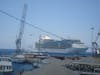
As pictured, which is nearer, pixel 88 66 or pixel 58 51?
pixel 88 66

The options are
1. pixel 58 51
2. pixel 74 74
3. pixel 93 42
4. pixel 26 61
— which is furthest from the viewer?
pixel 58 51

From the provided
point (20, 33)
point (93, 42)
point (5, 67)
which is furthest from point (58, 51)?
point (5, 67)

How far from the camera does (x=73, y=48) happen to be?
10138cm

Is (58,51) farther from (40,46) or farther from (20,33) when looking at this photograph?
(20,33)

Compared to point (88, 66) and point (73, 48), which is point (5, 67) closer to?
point (88, 66)

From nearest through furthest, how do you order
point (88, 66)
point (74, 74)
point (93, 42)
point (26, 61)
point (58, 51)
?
point (74, 74)
point (88, 66)
point (93, 42)
point (26, 61)
point (58, 51)

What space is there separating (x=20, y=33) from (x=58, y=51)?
4217cm

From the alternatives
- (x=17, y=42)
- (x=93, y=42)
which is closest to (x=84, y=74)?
(x=93, y=42)

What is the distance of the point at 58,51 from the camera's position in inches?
3964

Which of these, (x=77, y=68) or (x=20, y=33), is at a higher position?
(x=20, y=33)

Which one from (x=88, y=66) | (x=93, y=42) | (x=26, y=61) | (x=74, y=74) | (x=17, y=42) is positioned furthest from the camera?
(x=17, y=42)

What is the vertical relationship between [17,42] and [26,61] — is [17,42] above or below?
above

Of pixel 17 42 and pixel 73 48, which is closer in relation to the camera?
pixel 17 42

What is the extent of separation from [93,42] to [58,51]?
4914 centimetres
